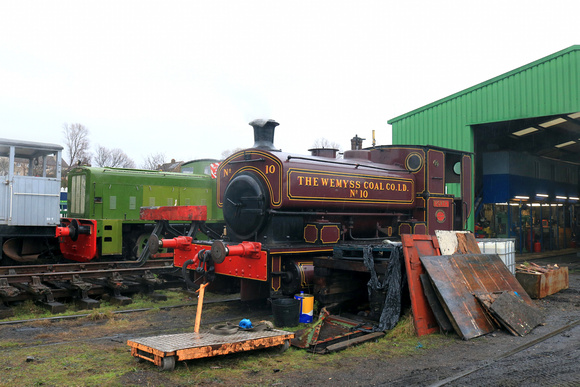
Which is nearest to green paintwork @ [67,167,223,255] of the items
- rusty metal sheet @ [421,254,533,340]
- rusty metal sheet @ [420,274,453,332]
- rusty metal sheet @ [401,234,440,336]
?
rusty metal sheet @ [401,234,440,336]

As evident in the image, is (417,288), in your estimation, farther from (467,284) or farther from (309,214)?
(309,214)

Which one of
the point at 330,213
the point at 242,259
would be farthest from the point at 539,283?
the point at 242,259

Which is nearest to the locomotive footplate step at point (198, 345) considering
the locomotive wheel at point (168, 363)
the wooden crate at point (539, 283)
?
the locomotive wheel at point (168, 363)

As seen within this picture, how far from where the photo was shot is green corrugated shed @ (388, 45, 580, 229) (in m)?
12.4

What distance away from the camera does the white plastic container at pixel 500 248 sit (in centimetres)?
832

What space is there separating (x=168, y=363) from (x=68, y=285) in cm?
423

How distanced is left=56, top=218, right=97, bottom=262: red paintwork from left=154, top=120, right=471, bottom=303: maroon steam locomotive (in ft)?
11.8

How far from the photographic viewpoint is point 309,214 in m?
7.44

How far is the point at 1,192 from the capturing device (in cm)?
934

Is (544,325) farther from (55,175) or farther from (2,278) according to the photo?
(55,175)

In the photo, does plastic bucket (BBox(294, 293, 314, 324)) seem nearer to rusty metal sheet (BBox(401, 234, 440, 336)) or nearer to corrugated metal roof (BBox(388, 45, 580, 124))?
rusty metal sheet (BBox(401, 234, 440, 336))

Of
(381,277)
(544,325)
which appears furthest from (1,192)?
(544,325)

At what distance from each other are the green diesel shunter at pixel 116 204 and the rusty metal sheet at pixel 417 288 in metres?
6.94

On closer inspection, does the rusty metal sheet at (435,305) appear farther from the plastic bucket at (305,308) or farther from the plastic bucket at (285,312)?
the plastic bucket at (285,312)
